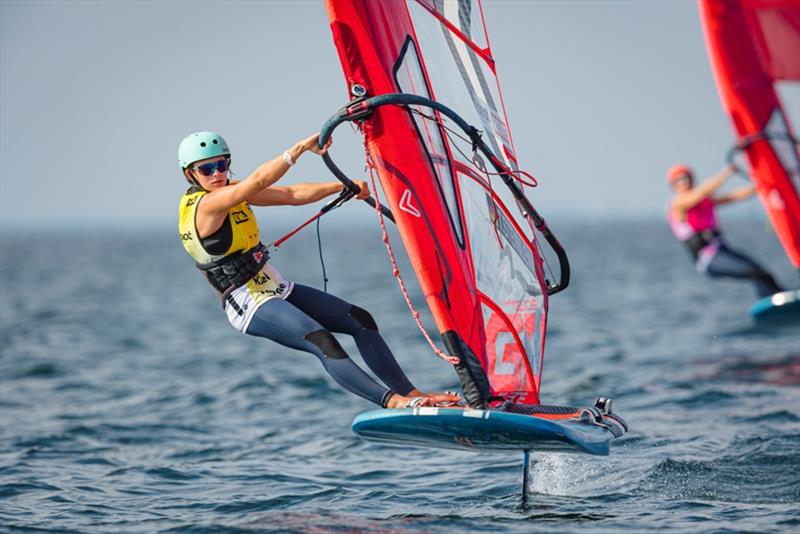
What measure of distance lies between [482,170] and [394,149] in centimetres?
78

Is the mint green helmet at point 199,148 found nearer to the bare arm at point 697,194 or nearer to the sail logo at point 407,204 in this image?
the sail logo at point 407,204

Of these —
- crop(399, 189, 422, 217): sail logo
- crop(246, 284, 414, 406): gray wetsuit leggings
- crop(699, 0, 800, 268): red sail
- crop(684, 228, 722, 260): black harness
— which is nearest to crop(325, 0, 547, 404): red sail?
crop(399, 189, 422, 217): sail logo

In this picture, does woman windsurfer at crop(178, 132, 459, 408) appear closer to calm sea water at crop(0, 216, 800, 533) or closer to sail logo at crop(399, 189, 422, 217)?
sail logo at crop(399, 189, 422, 217)

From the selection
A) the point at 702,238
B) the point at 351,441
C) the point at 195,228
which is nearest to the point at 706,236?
the point at 702,238

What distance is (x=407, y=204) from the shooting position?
7.10 metres

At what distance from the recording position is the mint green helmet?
23.4ft

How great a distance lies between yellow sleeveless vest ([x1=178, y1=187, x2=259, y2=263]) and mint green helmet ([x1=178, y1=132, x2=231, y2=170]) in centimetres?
20

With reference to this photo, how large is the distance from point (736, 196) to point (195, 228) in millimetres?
9014

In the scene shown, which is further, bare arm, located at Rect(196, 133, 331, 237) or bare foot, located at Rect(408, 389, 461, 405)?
bare foot, located at Rect(408, 389, 461, 405)

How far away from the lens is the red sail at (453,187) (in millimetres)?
7066

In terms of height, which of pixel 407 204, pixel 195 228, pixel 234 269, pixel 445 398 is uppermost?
pixel 195 228

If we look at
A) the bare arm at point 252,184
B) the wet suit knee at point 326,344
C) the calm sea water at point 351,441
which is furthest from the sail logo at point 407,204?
the calm sea water at point 351,441

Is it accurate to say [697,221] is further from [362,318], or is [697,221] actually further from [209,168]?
[209,168]

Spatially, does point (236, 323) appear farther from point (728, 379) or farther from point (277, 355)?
point (277, 355)
